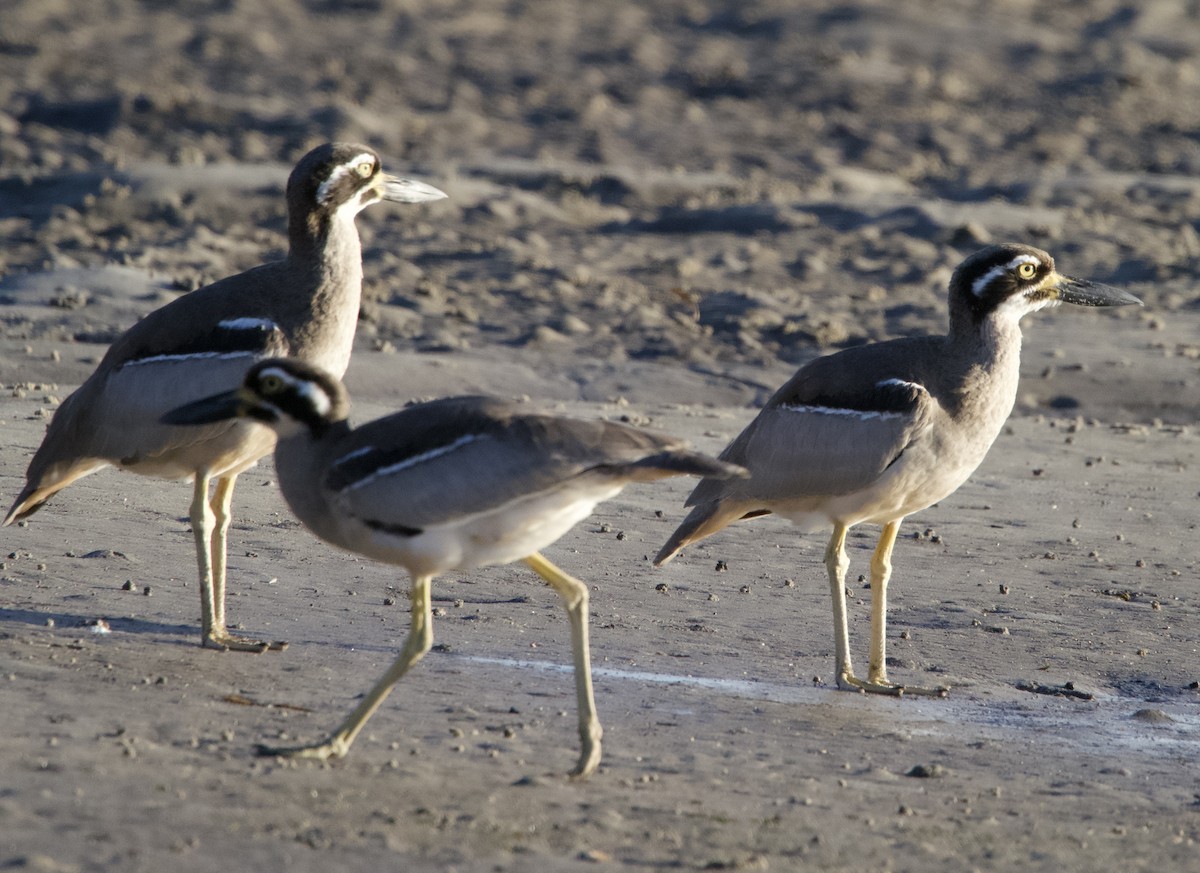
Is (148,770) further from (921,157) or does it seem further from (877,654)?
(921,157)

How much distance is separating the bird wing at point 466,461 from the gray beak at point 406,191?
248 cm

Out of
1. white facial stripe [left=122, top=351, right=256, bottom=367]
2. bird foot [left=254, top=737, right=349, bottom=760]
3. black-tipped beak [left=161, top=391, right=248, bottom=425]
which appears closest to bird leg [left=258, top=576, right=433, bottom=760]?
bird foot [left=254, top=737, right=349, bottom=760]

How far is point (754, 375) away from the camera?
1228 centimetres

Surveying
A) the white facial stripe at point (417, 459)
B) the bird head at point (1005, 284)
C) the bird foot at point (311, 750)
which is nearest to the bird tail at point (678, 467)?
the white facial stripe at point (417, 459)

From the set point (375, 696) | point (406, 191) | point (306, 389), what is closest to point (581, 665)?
point (375, 696)

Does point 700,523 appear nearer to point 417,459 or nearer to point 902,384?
point 902,384

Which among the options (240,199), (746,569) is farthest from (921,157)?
(746,569)

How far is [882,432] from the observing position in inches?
288

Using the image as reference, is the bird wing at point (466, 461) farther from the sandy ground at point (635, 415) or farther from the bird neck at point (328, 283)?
the bird neck at point (328, 283)

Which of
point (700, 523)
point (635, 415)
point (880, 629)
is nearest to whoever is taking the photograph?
point (880, 629)

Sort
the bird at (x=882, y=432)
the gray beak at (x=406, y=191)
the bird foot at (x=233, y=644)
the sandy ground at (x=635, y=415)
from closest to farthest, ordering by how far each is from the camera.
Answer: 1. the sandy ground at (x=635, y=415)
2. the bird foot at (x=233, y=644)
3. the bird at (x=882, y=432)
4. the gray beak at (x=406, y=191)

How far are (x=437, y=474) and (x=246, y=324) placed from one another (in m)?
1.84

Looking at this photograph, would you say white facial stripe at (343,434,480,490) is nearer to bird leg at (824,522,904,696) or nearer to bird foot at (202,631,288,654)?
bird foot at (202,631,288,654)

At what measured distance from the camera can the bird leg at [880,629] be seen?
7.01 m
